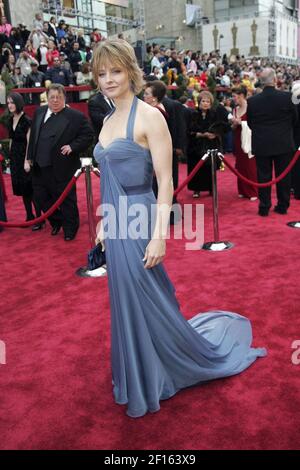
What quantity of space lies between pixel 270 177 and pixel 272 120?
705mm

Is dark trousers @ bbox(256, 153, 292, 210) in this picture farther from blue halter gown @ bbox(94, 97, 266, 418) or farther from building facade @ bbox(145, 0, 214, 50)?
building facade @ bbox(145, 0, 214, 50)

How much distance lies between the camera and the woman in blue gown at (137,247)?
2133mm

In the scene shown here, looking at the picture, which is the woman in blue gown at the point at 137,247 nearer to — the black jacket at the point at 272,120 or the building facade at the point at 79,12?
the black jacket at the point at 272,120

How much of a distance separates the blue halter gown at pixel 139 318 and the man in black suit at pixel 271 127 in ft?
12.5

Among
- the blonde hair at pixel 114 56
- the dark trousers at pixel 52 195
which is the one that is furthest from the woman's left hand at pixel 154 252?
the dark trousers at pixel 52 195

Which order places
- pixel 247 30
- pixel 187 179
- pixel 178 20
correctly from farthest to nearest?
pixel 178 20 → pixel 247 30 → pixel 187 179

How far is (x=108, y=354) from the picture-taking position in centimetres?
309

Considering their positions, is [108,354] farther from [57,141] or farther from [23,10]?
[23,10]

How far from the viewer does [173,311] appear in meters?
2.43

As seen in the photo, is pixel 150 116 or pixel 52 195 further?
pixel 52 195

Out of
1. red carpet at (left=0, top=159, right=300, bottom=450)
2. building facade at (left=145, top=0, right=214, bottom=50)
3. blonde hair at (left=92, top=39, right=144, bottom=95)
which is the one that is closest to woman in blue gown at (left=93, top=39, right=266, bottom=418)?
blonde hair at (left=92, top=39, right=144, bottom=95)

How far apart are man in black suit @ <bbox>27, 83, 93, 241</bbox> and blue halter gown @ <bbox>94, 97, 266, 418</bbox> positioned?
3204mm

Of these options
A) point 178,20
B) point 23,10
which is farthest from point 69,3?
point 178,20
